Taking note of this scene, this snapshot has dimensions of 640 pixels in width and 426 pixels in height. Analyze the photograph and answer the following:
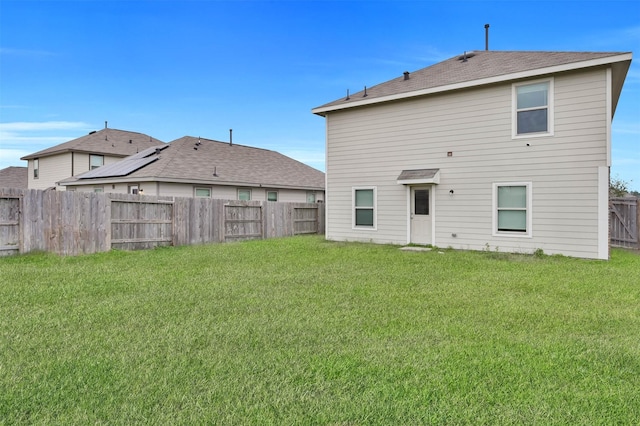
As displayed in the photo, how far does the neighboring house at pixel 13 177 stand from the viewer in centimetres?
3250

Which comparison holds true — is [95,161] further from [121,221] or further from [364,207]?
[364,207]

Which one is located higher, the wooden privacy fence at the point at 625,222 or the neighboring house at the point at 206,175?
the neighboring house at the point at 206,175

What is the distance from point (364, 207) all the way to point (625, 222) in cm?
845

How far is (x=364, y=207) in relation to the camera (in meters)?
13.1

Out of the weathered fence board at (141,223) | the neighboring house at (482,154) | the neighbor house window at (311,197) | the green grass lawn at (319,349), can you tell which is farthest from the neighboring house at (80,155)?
the green grass lawn at (319,349)

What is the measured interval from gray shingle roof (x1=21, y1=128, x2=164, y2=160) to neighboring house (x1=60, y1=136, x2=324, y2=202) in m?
3.80

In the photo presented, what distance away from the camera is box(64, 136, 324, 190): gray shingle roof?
A: 17.3m

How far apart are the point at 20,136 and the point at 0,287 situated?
29043mm

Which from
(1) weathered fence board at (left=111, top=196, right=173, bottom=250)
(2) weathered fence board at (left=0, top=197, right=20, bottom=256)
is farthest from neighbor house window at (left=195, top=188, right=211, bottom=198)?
(2) weathered fence board at (left=0, top=197, right=20, bottom=256)

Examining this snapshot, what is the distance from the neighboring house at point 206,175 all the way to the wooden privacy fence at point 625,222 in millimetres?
15069

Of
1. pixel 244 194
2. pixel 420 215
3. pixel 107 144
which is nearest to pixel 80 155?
pixel 107 144

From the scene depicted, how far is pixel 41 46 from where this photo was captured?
1605 centimetres

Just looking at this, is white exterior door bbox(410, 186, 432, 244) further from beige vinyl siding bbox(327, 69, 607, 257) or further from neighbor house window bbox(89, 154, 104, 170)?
neighbor house window bbox(89, 154, 104, 170)

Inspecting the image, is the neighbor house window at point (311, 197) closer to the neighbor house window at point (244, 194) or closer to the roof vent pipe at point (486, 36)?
the neighbor house window at point (244, 194)
